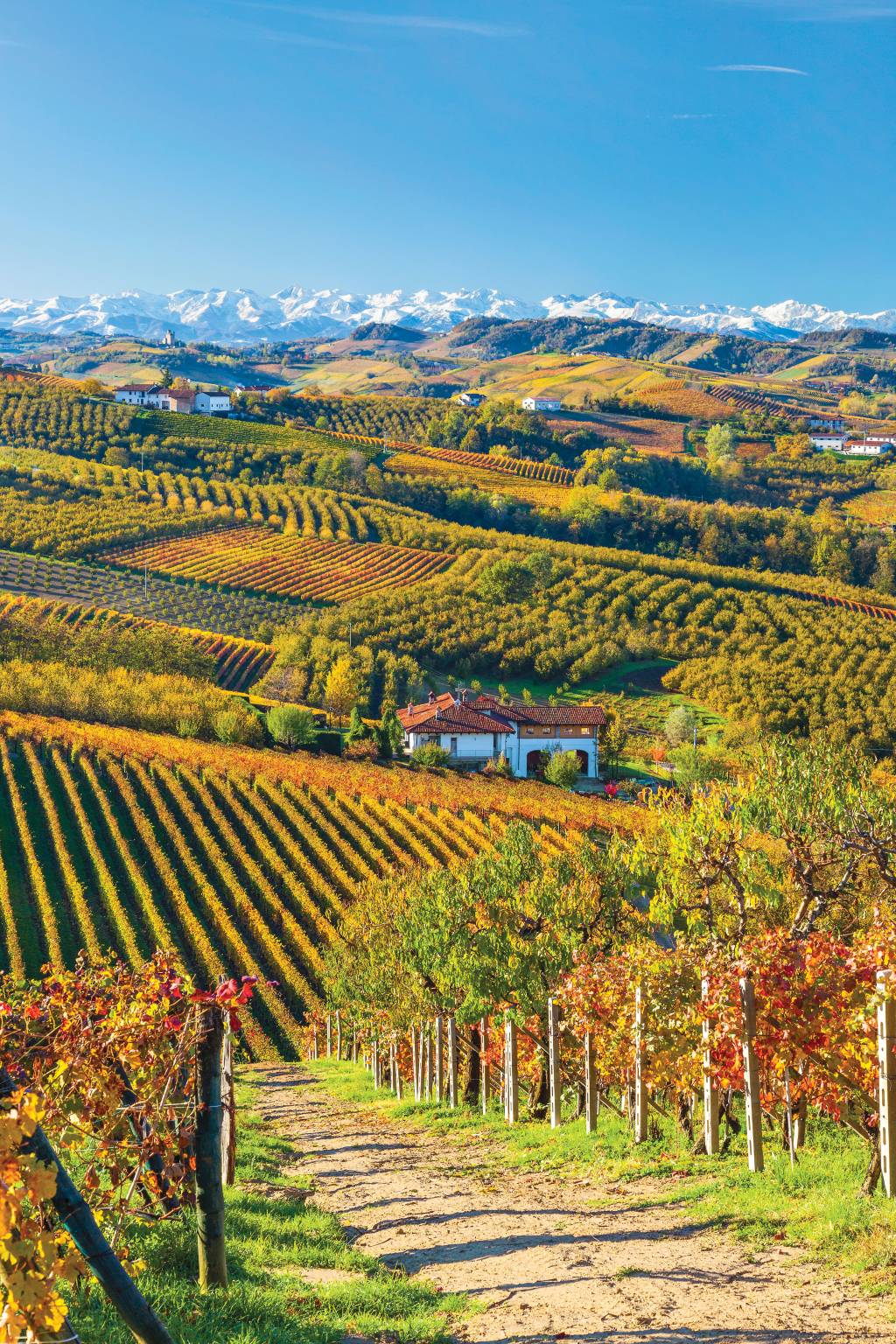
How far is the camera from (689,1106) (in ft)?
41.7

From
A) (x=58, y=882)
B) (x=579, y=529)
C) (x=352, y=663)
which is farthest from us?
(x=579, y=529)

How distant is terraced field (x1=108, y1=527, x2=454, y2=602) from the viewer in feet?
348

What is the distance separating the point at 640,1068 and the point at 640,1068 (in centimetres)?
1

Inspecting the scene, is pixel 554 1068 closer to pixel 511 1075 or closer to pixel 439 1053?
pixel 511 1075

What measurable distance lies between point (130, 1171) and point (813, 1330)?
18.7 feet

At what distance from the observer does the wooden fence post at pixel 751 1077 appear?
1014cm

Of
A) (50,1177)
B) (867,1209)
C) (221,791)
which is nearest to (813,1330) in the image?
(867,1209)

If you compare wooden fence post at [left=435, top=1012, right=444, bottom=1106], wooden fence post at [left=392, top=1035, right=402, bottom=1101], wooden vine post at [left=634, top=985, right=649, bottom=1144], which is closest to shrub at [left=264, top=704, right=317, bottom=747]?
wooden fence post at [left=392, top=1035, right=402, bottom=1101]

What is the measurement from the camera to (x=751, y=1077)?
10.3 meters

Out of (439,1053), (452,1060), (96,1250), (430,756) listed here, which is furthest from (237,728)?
(96,1250)

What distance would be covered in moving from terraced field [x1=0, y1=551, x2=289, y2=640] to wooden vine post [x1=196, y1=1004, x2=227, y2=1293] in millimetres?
88528

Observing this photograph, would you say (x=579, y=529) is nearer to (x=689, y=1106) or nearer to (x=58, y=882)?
(x=58, y=882)

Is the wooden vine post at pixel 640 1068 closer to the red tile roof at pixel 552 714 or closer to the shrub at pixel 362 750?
the shrub at pixel 362 750

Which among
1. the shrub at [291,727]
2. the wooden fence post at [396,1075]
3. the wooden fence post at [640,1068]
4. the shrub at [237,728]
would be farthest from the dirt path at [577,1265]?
the shrub at [291,727]
